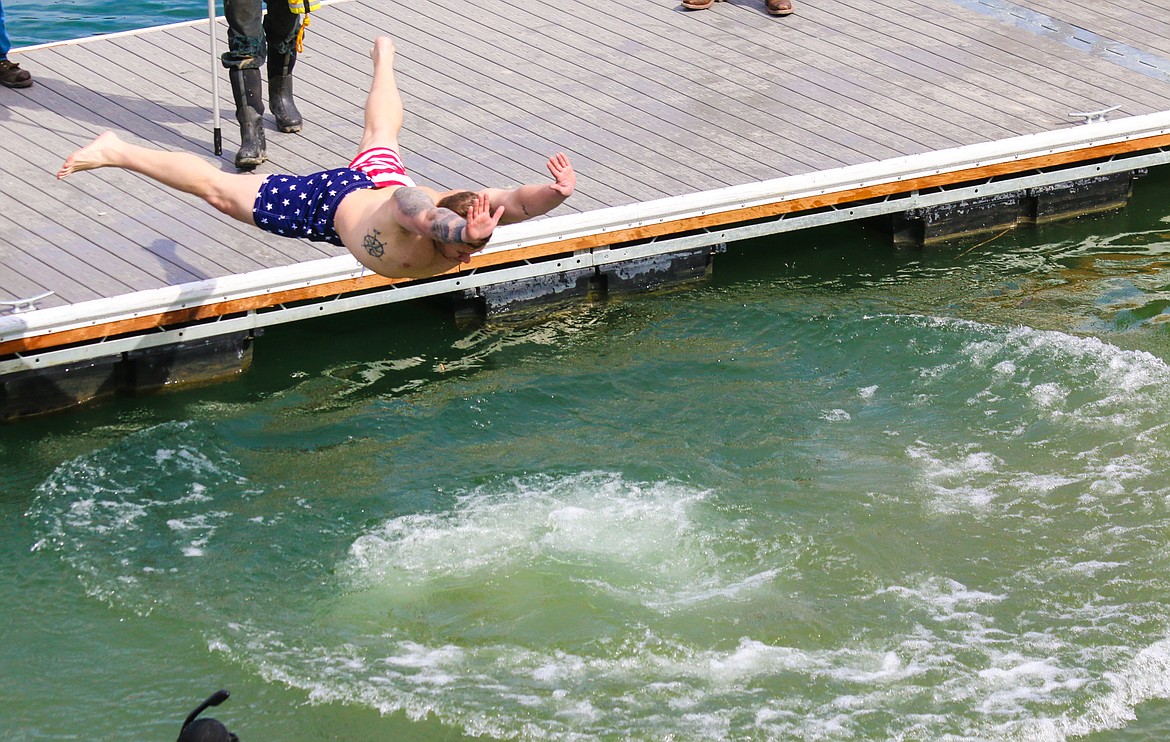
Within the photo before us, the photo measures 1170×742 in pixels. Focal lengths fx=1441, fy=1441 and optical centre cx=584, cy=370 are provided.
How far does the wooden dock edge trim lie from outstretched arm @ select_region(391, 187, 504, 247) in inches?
99.2

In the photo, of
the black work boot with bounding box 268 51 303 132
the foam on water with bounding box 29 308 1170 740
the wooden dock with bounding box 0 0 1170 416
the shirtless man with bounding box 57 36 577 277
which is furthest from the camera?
the black work boot with bounding box 268 51 303 132

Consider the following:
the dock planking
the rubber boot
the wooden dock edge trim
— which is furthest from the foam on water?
the rubber boot

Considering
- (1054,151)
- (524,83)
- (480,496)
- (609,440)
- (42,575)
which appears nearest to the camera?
(42,575)

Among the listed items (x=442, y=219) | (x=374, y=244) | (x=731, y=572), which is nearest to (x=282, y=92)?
(x=374, y=244)

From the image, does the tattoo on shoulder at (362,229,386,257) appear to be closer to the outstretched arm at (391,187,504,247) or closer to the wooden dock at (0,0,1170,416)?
the outstretched arm at (391,187,504,247)

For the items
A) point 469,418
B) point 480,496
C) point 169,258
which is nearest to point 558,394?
point 469,418

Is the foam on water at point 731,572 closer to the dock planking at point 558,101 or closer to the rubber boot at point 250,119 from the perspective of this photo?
the dock planking at point 558,101

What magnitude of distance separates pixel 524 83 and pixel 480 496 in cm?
434

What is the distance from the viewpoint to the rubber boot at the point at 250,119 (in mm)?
9438

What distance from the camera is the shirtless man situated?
587 centimetres

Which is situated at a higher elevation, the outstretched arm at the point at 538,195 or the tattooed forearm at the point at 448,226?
the outstretched arm at the point at 538,195

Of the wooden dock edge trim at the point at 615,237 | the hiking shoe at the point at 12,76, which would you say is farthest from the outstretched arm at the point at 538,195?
the hiking shoe at the point at 12,76

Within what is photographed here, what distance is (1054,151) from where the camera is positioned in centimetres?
1023

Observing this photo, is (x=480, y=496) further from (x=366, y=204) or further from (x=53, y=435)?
(x=53, y=435)
